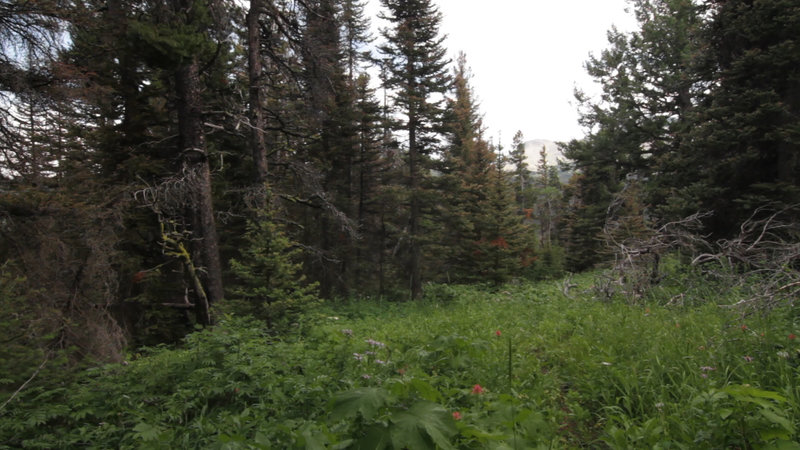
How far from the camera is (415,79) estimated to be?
1594cm

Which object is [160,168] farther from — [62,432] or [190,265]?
[62,432]

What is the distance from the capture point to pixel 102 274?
237 inches

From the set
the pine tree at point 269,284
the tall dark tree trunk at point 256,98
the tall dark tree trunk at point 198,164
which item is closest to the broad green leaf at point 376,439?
the pine tree at point 269,284

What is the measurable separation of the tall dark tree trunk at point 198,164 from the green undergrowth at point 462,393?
259 cm

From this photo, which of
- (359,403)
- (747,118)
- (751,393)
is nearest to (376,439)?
(359,403)

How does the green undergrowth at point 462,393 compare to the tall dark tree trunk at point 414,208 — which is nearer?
the green undergrowth at point 462,393

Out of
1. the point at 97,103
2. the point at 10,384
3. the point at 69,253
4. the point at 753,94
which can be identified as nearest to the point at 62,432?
the point at 10,384

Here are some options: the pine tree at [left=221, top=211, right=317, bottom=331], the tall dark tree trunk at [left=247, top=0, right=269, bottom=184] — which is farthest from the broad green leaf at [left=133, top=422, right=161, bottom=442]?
the tall dark tree trunk at [left=247, top=0, right=269, bottom=184]

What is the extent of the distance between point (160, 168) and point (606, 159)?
2335 cm

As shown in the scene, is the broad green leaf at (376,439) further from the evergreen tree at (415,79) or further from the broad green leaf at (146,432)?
the evergreen tree at (415,79)

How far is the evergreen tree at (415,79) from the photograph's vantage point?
15.5 metres

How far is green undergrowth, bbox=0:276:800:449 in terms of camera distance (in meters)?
1.91

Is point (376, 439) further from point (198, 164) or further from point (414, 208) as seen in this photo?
point (414, 208)

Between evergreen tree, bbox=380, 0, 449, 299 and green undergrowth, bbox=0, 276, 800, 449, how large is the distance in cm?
1131
